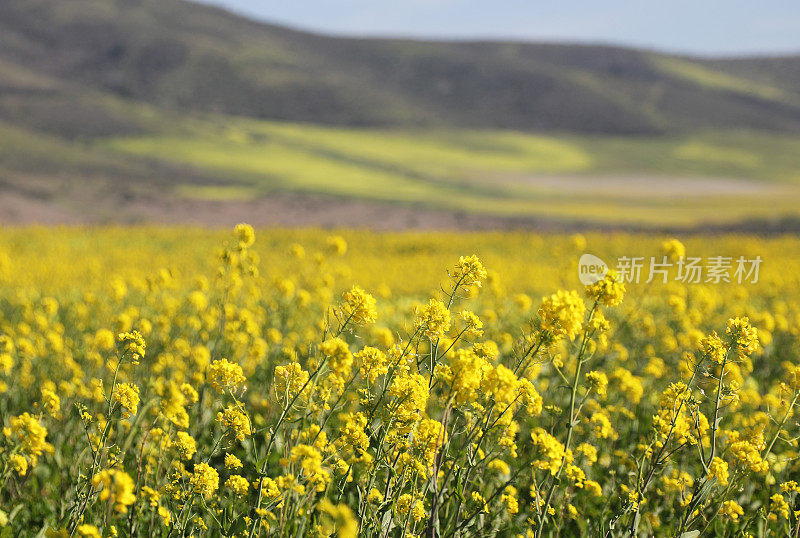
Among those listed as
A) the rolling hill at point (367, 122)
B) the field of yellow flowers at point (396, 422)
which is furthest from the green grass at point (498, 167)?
the field of yellow flowers at point (396, 422)

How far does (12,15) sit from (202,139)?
64937 millimetres

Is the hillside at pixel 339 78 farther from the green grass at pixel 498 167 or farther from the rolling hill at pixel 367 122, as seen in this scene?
the green grass at pixel 498 167

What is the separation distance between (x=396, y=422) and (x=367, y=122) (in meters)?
74.9

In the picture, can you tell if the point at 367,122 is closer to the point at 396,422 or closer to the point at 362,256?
the point at 362,256

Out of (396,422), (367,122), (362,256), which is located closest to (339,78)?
(367,122)

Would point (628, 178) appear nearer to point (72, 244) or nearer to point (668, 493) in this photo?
point (72, 244)

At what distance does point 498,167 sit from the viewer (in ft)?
186

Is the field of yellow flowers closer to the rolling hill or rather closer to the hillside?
the rolling hill

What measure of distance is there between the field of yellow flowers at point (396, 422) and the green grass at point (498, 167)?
24.1m

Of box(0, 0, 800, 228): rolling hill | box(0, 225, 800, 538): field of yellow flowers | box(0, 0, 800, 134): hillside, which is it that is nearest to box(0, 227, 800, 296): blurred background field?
box(0, 225, 800, 538): field of yellow flowers

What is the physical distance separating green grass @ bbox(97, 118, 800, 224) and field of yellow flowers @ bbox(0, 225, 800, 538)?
24.1 metres

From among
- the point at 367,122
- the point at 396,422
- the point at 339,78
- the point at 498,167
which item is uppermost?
the point at 339,78

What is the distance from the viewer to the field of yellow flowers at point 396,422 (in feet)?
7.54

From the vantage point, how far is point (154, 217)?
95.8ft
